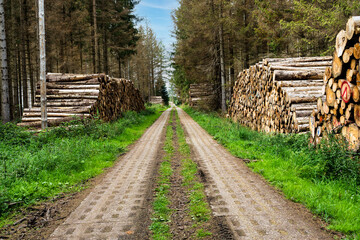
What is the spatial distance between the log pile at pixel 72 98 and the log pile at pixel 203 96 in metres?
11.9

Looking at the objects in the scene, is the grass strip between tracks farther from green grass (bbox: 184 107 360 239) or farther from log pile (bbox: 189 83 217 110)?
log pile (bbox: 189 83 217 110)

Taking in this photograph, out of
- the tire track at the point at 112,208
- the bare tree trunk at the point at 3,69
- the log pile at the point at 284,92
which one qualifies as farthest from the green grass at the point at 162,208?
the bare tree trunk at the point at 3,69

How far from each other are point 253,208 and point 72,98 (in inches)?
427

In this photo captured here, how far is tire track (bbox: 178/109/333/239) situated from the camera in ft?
10.3

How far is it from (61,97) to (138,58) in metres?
28.6

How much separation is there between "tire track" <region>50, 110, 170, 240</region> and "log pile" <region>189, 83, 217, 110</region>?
18.5 metres

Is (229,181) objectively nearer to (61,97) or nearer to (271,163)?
(271,163)

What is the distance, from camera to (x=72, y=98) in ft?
39.2

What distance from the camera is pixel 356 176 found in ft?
14.3

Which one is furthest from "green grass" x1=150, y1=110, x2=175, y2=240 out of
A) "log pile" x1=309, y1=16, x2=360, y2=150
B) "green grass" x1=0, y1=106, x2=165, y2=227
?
"log pile" x1=309, y1=16, x2=360, y2=150

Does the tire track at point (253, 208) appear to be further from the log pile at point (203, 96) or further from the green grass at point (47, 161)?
the log pile at point (203, 96)

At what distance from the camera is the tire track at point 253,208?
314 centimetres

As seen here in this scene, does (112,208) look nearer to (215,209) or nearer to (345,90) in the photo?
(215,209)

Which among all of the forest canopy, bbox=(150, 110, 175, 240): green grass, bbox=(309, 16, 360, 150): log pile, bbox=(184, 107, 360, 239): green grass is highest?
the forest canopy
